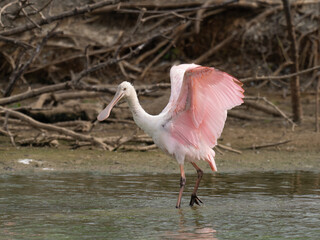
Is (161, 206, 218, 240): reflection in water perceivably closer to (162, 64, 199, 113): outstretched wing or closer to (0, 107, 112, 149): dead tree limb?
(162, 64, 199, 113): outstretched wing

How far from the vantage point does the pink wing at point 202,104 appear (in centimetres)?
588

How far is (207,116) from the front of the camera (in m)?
6.27

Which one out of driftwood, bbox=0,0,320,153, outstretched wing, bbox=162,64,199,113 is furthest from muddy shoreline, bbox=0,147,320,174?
driftwood, bbox=0,0,320,153

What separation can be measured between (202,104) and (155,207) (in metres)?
1.02

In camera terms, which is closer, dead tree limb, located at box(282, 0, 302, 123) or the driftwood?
dead tree limb, located at box(282, 0, 302, 123)

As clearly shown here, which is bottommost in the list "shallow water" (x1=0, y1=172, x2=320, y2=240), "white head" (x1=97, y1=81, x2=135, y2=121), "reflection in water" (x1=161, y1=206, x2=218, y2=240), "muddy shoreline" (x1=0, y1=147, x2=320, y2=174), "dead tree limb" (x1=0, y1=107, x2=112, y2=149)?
"reflection in water" (x1=161, y1=206, x2=218, y2=240)

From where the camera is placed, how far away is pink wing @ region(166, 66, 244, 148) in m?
5.88

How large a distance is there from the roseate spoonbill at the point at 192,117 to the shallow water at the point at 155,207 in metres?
0.40

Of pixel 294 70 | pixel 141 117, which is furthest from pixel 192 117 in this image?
pixel 294 70

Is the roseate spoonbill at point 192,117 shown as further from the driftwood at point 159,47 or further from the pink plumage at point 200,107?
the driftwood at point 159,47

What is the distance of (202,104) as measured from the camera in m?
6.14

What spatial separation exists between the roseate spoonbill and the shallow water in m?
0.40

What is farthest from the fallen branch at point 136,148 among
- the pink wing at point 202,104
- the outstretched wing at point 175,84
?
the pink wing at point 202,104

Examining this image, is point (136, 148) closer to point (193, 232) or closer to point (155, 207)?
point (155, 207)
